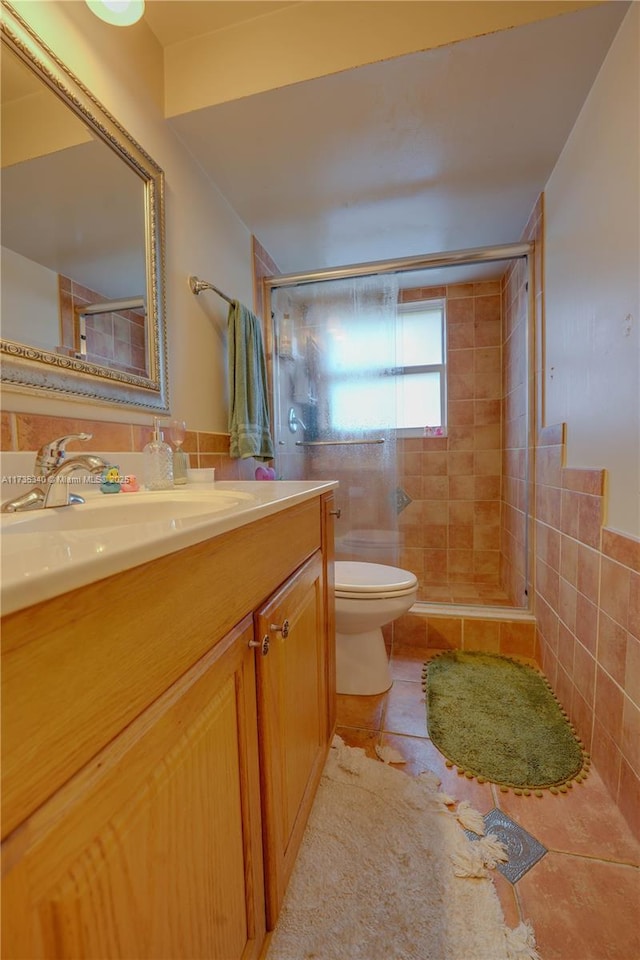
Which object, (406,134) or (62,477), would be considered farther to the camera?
(406,134)

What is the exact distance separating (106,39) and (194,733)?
1.67 meters

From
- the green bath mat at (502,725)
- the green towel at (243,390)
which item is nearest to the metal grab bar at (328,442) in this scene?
the green towel at (243,390)

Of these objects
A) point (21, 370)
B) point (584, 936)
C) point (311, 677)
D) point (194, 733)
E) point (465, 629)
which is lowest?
point (584, 936)

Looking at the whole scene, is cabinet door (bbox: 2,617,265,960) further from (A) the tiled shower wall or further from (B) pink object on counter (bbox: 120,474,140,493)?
(A) the tiled shower wall

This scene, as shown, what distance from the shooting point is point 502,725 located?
1.30m

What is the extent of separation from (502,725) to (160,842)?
1293 millimetres

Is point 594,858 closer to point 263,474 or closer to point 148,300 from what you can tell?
point 263,474

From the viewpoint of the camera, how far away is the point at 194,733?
0.47 metres

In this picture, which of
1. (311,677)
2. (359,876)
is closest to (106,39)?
(311,677)

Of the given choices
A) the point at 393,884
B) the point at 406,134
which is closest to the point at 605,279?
the point at 406,134

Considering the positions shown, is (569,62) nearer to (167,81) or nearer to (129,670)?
(167,81)

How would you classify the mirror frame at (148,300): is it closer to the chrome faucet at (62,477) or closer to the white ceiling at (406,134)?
the chrome faucet at (62,477)

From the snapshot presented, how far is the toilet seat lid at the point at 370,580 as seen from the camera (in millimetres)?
1392

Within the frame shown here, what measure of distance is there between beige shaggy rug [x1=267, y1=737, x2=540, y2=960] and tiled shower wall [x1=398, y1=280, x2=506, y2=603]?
152 centimetres
